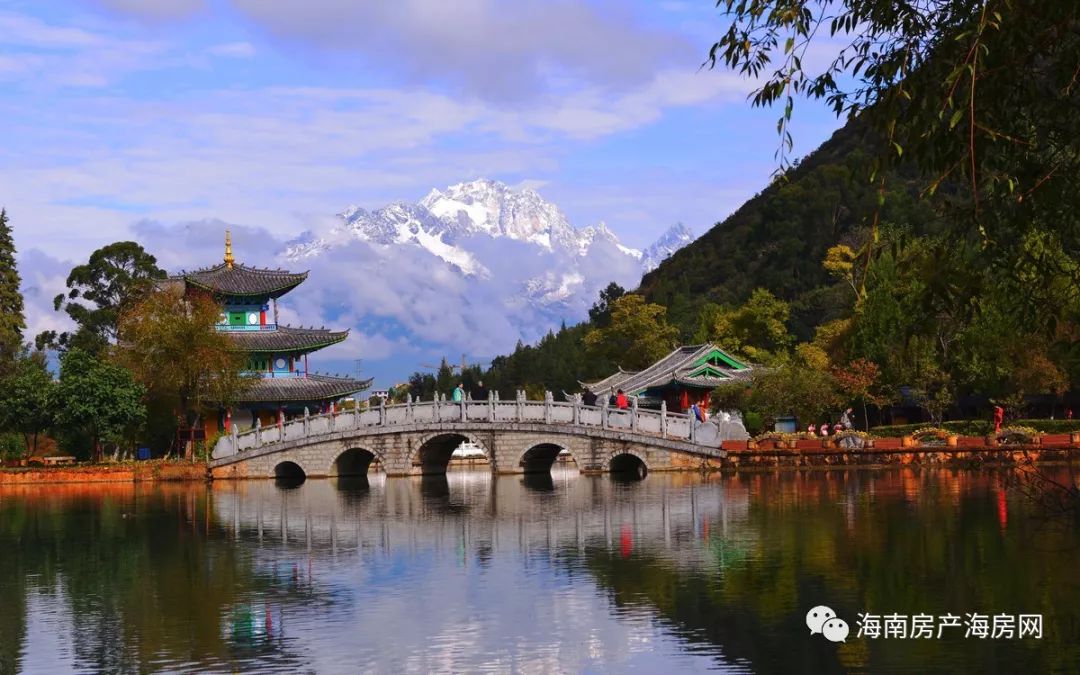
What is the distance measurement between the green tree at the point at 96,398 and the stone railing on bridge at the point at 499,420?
3772 millimetres

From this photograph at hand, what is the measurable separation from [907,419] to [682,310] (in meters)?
26.9

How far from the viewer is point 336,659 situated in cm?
1448

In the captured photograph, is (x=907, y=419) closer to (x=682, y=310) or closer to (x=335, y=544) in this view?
(x=682, y=310)

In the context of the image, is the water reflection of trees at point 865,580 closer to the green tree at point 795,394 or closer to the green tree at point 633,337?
the green tree at point 795,394

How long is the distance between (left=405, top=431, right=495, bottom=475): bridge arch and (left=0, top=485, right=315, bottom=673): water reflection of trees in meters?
10.7

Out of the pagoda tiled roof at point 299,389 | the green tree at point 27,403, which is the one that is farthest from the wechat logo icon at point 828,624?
the pagoda tiled roof at point 299,389

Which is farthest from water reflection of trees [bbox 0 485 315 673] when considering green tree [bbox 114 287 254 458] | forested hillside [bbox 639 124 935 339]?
forested hillside [bbox 639 124 935 339]

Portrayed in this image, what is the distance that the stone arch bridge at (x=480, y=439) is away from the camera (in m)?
42.0

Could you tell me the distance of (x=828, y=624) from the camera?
15.0m

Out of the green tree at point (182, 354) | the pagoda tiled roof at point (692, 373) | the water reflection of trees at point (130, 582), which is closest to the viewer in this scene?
the water reflection of trees at point (130, 582)

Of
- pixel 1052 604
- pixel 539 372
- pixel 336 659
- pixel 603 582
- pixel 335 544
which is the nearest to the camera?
pixel 336 659

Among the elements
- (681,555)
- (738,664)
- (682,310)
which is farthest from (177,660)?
(682,310)

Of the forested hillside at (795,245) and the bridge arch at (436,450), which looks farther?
the forested hillside at (795,245)

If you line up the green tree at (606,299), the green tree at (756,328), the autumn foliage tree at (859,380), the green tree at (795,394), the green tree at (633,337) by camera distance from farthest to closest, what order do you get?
the green tree at (606,299) → the green tree at (633,337) → the green tree at (756,328) → the autumn foliage tree at (859,380) → the green tree at (795,394)
